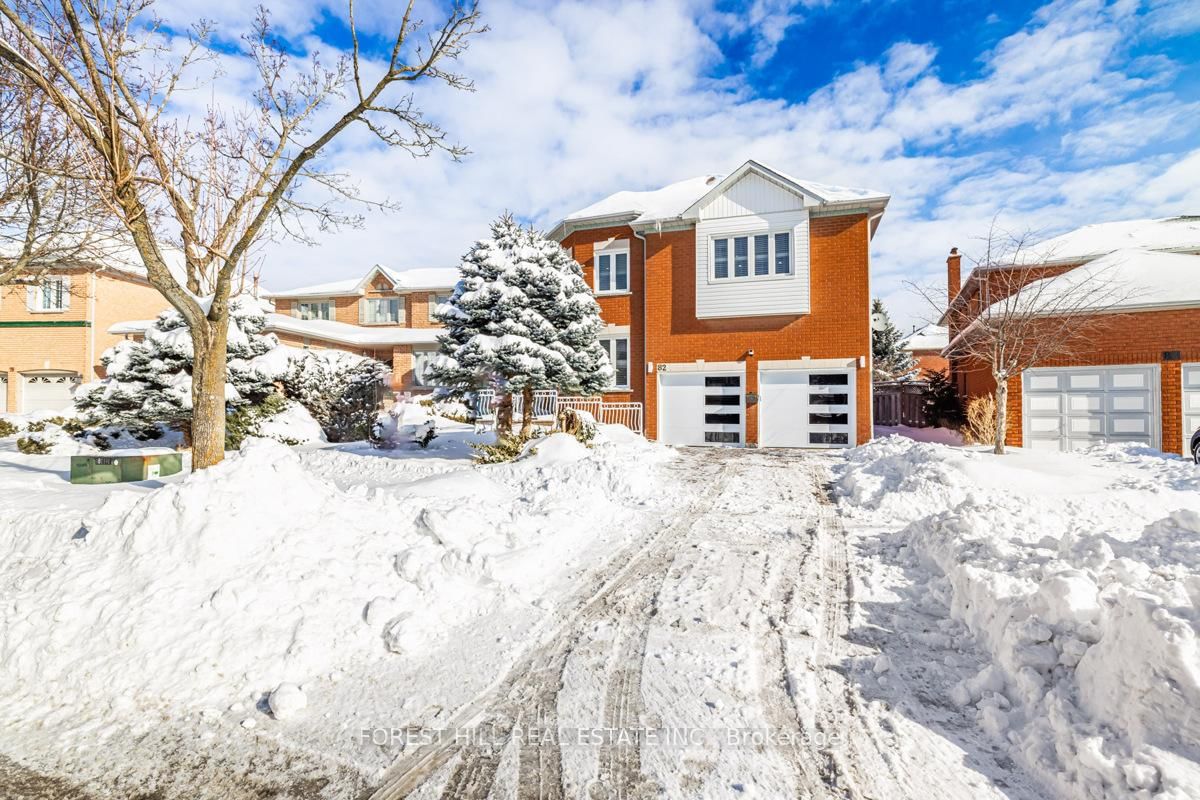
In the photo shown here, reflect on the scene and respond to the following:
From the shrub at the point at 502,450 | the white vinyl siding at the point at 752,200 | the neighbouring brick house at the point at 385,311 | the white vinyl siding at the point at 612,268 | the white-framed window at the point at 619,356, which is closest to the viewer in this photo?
the shrub at the point at 502,450

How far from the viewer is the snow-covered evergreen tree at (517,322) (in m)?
11.9

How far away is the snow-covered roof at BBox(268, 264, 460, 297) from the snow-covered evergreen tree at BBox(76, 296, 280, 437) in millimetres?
17540

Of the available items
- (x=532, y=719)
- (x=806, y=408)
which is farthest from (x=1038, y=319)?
(x=532, y=719)

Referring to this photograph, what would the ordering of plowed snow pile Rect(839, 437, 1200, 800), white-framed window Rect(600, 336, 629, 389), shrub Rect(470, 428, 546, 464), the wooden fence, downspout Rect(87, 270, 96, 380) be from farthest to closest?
the wooden fence → downspout Rect(87, 270, 96, 380) → white-framed window Rect(600, 336, 629, 389) → shrub Rect(470, 428, 546, 464) → plowed snow pile Rect(839, 437, 1200, 800)

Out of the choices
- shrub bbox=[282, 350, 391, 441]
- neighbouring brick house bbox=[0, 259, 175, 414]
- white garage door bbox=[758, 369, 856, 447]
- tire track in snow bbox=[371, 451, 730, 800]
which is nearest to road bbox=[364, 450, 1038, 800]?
tire track in snow bbox=[371, 451, 730, 800]

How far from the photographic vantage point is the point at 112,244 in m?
11.5

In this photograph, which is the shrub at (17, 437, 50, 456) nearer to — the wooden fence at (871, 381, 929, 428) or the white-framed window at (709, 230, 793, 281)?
the white-framed window at (709, 230, 793, 281)

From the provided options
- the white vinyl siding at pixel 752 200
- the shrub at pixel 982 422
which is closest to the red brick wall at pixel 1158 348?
the shrub at pixel 982 422

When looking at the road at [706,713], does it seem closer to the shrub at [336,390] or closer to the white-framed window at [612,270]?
the shrub at [336,390]

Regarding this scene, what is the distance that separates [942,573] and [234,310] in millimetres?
17091

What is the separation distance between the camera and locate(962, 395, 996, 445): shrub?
13703 millimetres

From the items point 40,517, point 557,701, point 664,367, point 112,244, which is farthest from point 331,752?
point 664,367

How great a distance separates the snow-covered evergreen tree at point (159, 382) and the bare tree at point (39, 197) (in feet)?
11.0

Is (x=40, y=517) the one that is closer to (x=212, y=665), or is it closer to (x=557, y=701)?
(x=212, y=665)
